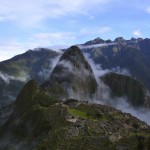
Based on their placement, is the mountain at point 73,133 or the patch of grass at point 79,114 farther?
the patch of grass at point 79,114

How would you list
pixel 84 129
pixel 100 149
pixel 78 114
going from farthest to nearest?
pixel 78 114 → pixel 84 129 → pixel 100 149

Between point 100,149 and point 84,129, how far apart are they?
80.1 ft

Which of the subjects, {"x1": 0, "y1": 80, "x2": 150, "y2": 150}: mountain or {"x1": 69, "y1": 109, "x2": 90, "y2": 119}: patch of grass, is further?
{"x1": 69, "y1": 109, "x2": 90, "y2": 119}: patch of grass

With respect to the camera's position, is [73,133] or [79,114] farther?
[79,114]

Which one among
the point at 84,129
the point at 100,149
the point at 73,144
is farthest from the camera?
the point at 84,129

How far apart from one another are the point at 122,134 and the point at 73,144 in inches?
618

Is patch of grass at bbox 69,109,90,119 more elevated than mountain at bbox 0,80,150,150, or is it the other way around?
patch of grass at bbox 69,109,90,119

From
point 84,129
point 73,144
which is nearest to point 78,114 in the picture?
point 84,129

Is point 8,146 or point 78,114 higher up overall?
point 78,114

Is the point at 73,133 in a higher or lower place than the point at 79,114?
lower

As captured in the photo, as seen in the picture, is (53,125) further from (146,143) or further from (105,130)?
(146,143)

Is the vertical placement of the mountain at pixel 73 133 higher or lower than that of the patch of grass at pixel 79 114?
lower

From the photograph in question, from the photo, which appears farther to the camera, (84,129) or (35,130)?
(35,130)

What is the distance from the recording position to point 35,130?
18612cm
